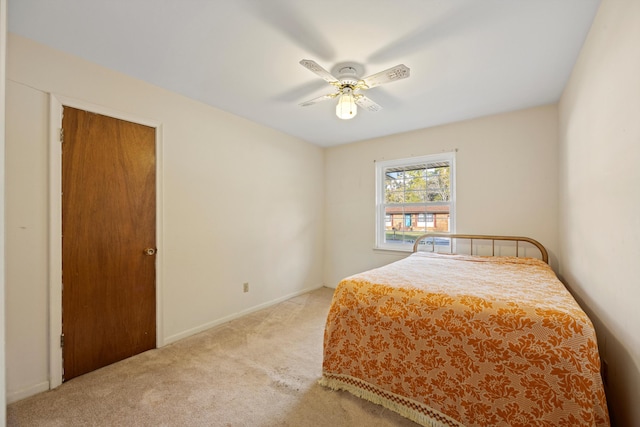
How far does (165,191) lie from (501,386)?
290cm

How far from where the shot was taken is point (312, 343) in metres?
2.61

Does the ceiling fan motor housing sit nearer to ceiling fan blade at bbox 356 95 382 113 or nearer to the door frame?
ceiling fan blade at bbox 356 95 382 113

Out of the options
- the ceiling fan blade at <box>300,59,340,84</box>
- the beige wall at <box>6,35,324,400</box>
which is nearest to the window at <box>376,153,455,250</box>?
the beige wall at <box>6,35,324,400</box>

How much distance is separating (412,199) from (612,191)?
2.47 metres

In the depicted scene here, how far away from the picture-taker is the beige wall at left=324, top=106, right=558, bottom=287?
9.65ft

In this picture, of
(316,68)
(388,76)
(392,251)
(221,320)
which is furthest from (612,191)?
(221,320)

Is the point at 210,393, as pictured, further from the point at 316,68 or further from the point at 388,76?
the point at 388,76

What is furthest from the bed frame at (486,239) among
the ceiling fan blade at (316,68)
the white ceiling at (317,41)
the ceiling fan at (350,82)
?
the ceiling fan blade at (316,68)

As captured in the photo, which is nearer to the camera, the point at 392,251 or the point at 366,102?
the point at 366,102

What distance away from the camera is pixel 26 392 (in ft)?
5.95

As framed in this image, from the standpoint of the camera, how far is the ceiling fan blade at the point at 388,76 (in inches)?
71.6

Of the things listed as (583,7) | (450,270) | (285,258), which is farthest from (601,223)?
(285,258)

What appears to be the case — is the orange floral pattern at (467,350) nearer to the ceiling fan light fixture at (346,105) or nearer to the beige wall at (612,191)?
the beige wall at (612,191)

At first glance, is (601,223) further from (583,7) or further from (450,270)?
(583,7)
